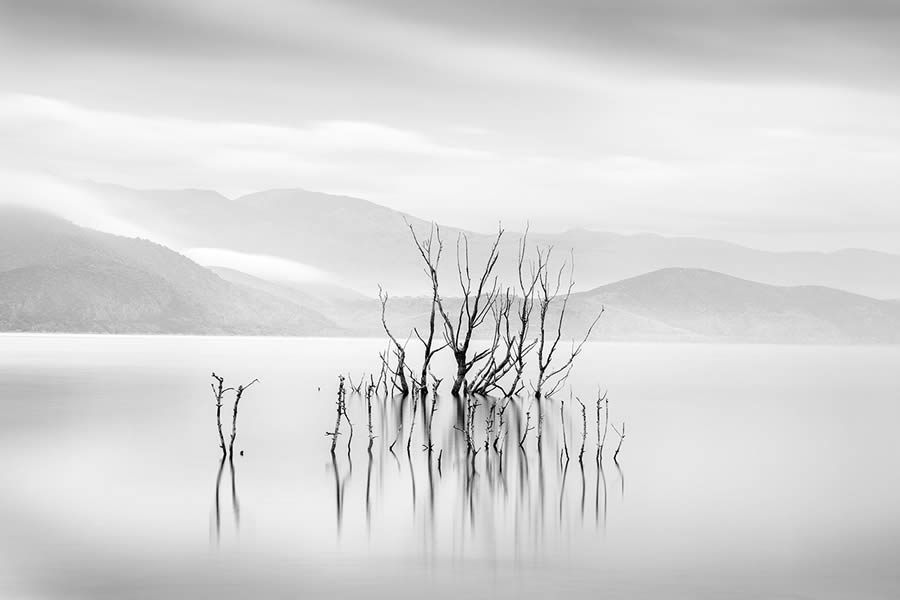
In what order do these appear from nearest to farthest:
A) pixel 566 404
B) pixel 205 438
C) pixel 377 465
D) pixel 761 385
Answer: pixel 377 465 → pixel 205 438 → pixel 566 404 → pixel 761 385

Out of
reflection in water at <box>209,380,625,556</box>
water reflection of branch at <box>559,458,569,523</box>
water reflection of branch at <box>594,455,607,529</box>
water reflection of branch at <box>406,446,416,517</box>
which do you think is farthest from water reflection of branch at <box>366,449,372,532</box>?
water reflection of branch at <box>594,455,607,529</box>

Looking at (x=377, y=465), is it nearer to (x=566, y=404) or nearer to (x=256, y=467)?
(x=256, y=467)

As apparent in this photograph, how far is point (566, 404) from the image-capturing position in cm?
3756

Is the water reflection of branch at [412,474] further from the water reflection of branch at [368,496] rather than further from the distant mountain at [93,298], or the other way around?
the distant mountain at [93,298]

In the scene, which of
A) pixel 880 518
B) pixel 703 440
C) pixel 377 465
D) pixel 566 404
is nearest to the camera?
pixel 880 518

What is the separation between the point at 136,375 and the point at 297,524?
41.1m

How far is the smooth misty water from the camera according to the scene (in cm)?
1171

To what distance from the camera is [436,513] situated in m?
15.7

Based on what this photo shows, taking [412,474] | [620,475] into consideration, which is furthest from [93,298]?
[620,475]

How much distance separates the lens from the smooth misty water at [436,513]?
11711mm

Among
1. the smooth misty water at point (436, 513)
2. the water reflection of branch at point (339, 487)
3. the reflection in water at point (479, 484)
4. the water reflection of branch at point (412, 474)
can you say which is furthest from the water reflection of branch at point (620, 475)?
the water reflection of branch at point (339, 487)

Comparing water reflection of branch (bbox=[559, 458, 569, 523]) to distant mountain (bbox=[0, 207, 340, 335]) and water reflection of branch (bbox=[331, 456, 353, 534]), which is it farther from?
distant mountain (bbox=[0, 207, 340, 335])

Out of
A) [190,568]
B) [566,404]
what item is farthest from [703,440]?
[190,568]

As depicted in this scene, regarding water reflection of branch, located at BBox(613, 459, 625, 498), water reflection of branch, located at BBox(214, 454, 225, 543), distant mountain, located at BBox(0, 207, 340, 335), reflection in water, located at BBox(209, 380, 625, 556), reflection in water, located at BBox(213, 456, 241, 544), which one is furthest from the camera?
distant mountain, located at BBox(0, 207, 340, 335)
